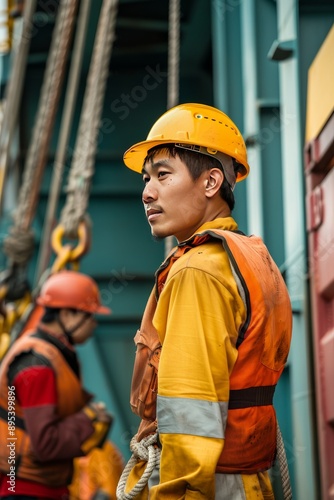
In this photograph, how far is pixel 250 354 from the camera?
254 cm

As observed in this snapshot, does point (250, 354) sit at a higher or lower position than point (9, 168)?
lower

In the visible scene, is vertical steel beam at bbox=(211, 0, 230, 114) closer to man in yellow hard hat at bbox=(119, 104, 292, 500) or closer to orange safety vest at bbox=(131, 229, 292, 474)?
man in yellow hard hat at bbox=(119, 104, 292, 500)

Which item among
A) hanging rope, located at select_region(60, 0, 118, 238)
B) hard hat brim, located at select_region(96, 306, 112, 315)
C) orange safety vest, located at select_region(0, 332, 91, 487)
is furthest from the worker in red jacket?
hanging rope, located at select_region(60, 0, 118, 238)

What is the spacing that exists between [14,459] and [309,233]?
2.02m

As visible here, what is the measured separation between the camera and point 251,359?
2549 millimetres

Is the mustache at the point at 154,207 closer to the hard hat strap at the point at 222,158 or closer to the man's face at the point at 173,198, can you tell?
the man's face at the point at 173,198

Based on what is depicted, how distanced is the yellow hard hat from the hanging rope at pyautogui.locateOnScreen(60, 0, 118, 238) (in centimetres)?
329

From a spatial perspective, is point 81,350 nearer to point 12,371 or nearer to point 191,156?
point 12,371

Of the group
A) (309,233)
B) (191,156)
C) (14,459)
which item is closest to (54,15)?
(14,459)

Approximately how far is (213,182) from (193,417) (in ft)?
2.16

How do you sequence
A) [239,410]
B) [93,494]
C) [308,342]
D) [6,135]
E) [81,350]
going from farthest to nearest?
[81,350]
[6,135]
[93,494]
[308,342]
[239,410]

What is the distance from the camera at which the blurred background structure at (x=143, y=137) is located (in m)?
3.90

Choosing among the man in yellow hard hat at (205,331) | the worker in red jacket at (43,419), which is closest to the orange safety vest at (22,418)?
the worker in red jacket at (43,419)

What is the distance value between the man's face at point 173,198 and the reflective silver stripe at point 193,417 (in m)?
0.50
